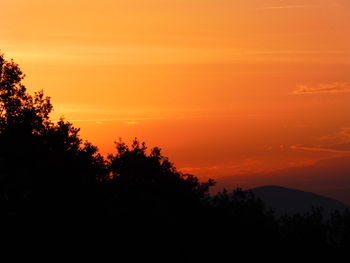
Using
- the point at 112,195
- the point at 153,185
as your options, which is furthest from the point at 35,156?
the point at 153,185

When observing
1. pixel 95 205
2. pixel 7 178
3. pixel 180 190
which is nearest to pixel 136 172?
pixel 180 190

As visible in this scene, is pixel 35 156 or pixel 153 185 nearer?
pixel 35 156

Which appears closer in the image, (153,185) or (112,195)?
(112,195)

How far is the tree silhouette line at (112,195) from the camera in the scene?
225 ft

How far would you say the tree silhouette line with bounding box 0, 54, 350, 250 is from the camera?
68500mm

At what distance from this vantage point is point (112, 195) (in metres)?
83.2

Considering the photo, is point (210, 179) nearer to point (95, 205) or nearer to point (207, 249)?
point (207, 249)

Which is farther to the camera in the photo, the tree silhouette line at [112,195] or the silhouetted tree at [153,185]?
the silhouetted tree at [153,185]

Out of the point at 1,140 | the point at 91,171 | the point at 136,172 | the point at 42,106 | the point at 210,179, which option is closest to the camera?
the point at 1,140

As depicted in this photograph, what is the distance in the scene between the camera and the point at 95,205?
7506 centimetres

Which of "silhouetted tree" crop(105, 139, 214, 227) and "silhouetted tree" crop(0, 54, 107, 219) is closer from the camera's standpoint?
"silhouetted tree" crop(0, 54, 107, 219)

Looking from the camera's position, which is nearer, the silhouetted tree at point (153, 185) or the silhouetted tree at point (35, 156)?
the silhouetted tree at point (35, 156)

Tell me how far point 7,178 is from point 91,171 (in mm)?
23178

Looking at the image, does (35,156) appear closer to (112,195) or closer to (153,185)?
(112,195)
